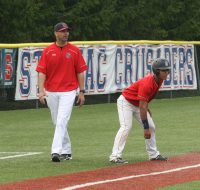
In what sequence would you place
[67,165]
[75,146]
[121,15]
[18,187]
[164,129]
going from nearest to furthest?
[18,187]
[67,165]
[75,146]
[164,129]
[121,15]

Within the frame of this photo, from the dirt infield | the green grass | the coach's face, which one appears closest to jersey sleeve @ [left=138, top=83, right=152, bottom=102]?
the dirt infield

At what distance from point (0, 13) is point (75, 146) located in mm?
12825

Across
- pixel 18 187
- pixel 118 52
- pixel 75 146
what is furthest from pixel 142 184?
pixel 118 52

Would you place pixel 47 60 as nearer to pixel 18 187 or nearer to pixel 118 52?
pixel 18 187

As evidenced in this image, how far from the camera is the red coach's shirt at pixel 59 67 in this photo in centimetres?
1339

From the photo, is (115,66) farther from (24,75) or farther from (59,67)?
(59,67)

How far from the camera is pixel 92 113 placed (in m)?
24.0

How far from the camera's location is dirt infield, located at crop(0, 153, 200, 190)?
10477 millimetres

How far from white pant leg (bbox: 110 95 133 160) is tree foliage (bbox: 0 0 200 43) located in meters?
15.1

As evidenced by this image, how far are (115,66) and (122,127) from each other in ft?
48.0

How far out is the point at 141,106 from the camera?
1251cm

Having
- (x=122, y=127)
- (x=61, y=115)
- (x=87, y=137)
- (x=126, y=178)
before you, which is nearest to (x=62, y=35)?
(x=61, y=115)

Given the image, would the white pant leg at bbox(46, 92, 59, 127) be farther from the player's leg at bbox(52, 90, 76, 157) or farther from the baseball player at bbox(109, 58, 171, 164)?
the baseball player at bbox(109, 58, 171, 164)

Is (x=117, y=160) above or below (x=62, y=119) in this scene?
below
